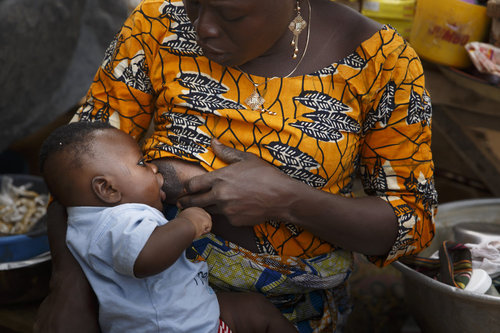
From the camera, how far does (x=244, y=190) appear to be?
141cm

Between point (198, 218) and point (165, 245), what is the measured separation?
13 centimetres

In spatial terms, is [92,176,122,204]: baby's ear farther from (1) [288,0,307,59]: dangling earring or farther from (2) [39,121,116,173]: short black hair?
(1) [288,0,307,59]: dangling earring

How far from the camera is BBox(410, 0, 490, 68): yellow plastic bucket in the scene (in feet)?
7.11

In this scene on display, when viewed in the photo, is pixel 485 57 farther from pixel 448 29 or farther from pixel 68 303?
pixel 68 303

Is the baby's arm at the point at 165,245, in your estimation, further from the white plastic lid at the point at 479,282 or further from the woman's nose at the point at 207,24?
the white plastic lid at the point at 479,282

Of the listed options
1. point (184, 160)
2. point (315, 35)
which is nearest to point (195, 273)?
point (184, 160)

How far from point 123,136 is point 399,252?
89 cm

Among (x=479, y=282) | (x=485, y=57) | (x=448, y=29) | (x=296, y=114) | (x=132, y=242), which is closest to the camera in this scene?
(x=132, y=242)

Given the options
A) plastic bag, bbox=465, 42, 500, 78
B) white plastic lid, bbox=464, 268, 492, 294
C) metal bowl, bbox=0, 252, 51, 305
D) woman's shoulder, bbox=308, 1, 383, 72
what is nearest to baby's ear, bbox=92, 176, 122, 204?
woman's shoulder, bbox=308, 1, 383, 72

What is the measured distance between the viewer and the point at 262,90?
4.82ft

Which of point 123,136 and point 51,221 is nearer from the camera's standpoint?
point 123,136

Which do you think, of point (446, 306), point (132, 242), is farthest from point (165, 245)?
point (446, 306)

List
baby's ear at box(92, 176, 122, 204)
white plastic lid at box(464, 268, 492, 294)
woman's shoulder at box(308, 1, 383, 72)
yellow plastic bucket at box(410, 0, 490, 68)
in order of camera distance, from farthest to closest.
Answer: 1. yellow plastic bucket at box(410, 0, 490, 68)
2. white plastic lid at box(464, 268, 492, 294)
3. woman's shoulder at box(308, 1, 383, 72)
4. baby's ear at box(92, 176, 122, 204)

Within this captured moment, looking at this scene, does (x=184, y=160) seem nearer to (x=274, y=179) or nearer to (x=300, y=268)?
(x=274, y=179)
